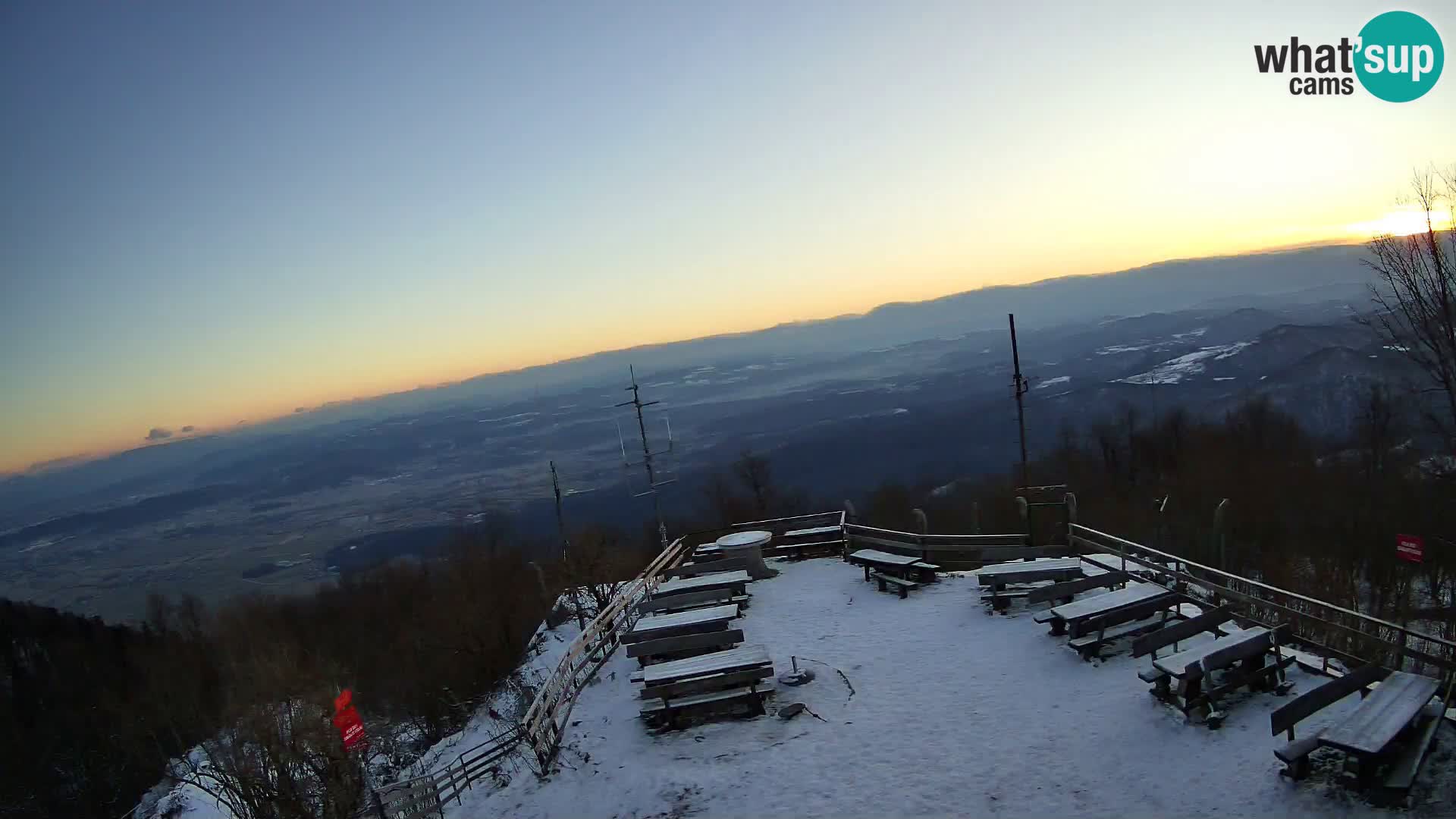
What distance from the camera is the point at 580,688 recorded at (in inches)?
531

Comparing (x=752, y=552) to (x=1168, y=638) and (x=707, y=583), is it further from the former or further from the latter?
(x=1168, y=638)

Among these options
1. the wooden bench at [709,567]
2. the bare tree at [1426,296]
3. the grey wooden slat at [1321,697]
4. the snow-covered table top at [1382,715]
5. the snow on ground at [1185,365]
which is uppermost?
the bare tree at [1426,296]

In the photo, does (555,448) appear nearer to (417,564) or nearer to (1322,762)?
(417,564)

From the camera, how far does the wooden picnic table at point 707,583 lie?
54.9 feet

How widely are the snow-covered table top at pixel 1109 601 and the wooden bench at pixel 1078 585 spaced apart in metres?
0.73

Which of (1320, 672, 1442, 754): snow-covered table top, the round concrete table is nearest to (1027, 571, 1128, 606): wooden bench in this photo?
(1320, 672, 1442, 754): snow-covered table top

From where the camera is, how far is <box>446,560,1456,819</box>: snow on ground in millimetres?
7957

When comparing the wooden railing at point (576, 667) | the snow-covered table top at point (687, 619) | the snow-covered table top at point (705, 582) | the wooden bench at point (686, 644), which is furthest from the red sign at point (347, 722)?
the snow-covered table top at point (705, 582)

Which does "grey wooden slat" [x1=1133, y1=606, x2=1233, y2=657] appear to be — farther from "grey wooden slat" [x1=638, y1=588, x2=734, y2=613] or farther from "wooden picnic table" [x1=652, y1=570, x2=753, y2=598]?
"wooden picnic table" [x1=652, y1=570, x2=753, y2=598]

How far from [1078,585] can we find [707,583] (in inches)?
317

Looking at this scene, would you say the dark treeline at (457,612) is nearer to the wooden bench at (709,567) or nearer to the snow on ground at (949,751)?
the wooden bench at (709,567)

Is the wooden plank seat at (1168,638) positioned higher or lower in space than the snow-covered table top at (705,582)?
higher

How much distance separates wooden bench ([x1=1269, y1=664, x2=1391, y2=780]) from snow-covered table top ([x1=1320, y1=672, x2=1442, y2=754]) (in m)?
0.25

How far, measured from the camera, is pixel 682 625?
13922 millimetres
